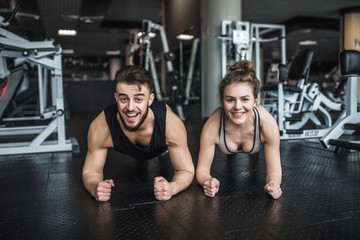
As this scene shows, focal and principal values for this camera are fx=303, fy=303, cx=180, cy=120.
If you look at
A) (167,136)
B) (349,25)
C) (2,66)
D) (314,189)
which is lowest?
(314,189)

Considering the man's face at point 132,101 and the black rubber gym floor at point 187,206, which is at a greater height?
the man's face at point 132,101

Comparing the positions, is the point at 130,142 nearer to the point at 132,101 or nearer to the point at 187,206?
the point at 132,101

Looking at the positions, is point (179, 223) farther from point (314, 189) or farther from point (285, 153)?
point (285, 153)

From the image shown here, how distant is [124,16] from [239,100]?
331 inches

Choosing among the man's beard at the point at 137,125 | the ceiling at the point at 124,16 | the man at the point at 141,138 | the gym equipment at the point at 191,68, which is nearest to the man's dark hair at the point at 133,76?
the man at the point at 141,138

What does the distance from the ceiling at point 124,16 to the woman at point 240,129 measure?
4.21 m

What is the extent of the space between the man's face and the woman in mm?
358

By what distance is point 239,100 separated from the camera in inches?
55.5

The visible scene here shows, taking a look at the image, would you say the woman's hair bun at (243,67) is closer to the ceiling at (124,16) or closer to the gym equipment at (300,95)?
the gym equipment at (300,95)

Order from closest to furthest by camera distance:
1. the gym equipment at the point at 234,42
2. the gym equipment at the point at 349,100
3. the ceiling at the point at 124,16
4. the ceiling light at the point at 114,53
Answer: the gym equipment at the point at 349,100 < the gym equipment at the point at 234,42 < the ceiling at the point at 124,16 < the ceiling light at the point at 114,53

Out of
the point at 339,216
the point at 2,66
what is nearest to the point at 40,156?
the point at 2,66

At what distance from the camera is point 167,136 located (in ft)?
5.11

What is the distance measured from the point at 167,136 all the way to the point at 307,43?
12.8 metres

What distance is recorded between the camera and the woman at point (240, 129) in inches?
55.8
